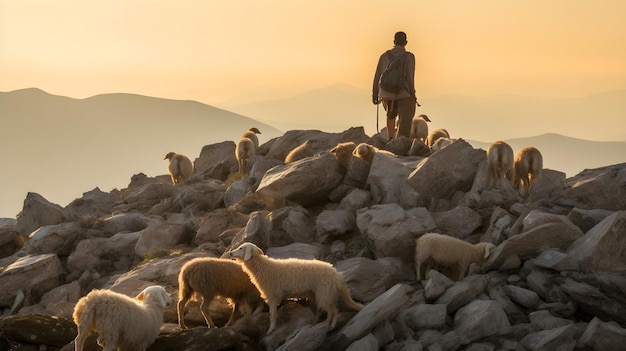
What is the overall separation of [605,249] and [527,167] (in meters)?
6.96

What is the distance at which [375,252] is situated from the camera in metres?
19.1

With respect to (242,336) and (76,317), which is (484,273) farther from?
(76,317)

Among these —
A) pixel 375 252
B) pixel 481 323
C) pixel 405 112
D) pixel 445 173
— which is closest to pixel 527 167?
pixel 445 173

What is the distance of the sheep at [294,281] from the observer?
1578 cm

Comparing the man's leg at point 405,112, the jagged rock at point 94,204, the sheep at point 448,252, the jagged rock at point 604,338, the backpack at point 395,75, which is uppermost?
the backpack at point 395,75

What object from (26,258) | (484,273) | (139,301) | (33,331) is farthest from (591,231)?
(26,258)

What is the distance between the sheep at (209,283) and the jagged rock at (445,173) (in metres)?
6.89

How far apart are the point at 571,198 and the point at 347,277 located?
699cm

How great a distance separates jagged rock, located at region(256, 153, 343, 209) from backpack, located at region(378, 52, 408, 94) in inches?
187

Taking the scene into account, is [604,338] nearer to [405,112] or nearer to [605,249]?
[605,249]

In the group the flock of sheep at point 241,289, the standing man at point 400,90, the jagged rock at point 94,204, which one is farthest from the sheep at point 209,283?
the jagged rock at point 94,204

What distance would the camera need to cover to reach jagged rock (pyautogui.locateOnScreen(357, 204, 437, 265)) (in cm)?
1889

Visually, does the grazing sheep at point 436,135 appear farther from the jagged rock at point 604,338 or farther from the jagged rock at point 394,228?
the jagged rock at point 604,338

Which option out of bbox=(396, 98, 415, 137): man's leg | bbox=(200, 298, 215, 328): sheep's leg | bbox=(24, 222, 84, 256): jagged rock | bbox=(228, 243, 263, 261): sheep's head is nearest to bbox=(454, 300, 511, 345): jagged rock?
bbox=(228, 243, 263, 261): sheep's head
